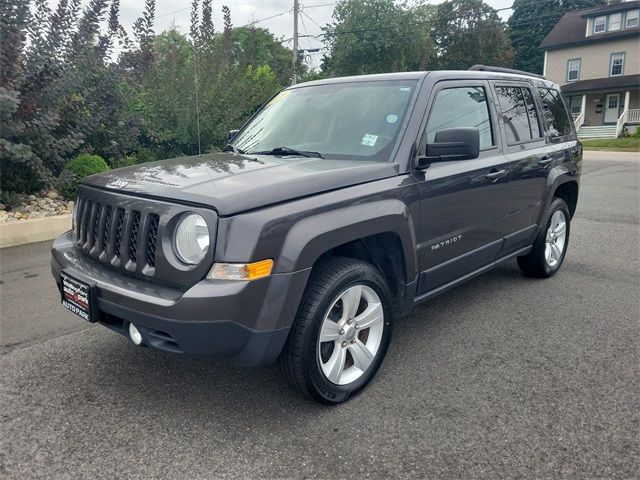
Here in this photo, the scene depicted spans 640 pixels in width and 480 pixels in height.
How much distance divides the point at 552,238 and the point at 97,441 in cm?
434

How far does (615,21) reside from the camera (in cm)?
3331

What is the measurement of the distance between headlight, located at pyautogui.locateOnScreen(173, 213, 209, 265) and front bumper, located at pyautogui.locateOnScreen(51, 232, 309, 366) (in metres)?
0.15

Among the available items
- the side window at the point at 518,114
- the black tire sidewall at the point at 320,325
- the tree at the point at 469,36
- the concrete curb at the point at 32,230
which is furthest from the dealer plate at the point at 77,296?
the tree at the point at 469,36

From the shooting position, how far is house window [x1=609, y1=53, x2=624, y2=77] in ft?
108

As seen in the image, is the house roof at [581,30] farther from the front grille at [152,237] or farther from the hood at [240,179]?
the front grille at [152,237]

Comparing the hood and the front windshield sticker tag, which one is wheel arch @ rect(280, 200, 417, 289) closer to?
the hood

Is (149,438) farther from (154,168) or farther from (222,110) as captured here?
(222,110)

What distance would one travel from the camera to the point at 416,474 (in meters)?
2.38

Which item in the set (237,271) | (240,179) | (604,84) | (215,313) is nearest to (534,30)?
(604,84)

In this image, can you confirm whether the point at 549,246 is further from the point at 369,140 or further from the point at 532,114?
the point at 369,140

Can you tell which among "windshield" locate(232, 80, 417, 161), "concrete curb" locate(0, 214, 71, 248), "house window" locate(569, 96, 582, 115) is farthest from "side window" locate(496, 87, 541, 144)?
"house window" locate(569, 96, 582, 115)

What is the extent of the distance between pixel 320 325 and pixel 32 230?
204 inches

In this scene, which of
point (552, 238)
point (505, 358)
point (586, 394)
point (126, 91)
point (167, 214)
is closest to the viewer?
point (167, 214)

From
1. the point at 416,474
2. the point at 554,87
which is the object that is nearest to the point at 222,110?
the point at 554,87
